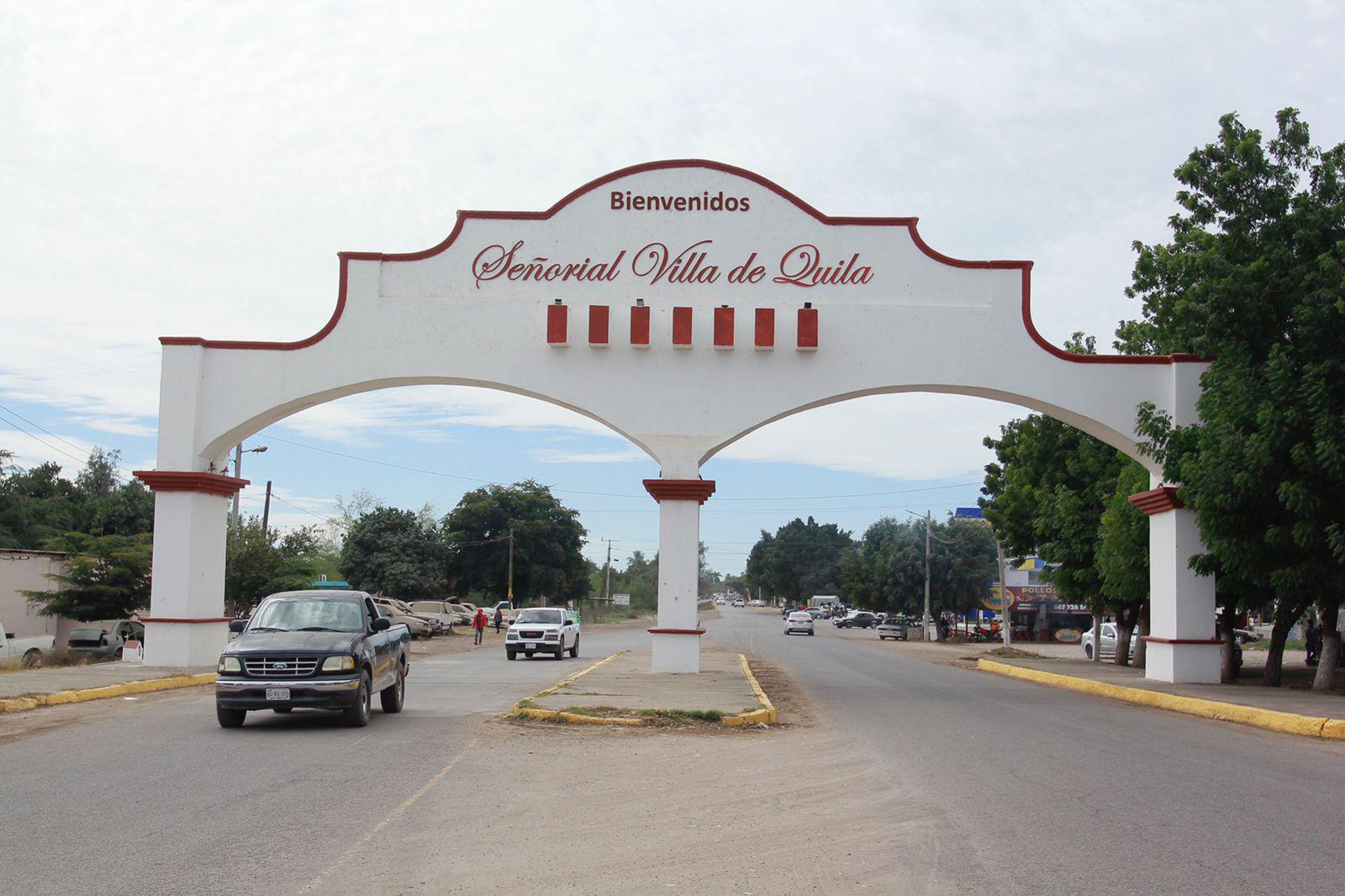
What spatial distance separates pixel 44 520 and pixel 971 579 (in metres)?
53.7

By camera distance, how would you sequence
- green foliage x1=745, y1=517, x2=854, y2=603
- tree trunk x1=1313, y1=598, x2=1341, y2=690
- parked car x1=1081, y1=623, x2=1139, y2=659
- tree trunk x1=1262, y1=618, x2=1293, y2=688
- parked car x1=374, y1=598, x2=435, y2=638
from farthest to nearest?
green foliage x1=745, y1=517, x2=854, y2=603 → parked car x1=374, y1=598, x2=435, y2=638 → parked car x1=1081, y1=623, x2=1139, y2=659 → tree trunk x1=1262, y1=618, x2=1293, y2=688 → tree trunk x1=1313, y1=598, x2=1341, y2=690

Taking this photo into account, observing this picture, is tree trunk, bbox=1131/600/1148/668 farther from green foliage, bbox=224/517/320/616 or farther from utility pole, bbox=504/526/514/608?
utility pole, bbox=504/526/514/608

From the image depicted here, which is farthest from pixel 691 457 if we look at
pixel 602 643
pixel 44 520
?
pixel 44 520

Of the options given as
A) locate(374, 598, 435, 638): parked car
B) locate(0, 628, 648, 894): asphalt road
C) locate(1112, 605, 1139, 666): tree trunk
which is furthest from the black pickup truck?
locate(374, 598, 435, 638): parked car

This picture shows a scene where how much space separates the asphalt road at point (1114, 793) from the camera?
7344mm

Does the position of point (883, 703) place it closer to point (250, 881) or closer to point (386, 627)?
point (386, 627)

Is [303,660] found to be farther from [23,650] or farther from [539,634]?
[23,650]

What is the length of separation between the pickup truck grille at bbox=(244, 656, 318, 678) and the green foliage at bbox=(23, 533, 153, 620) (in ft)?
95.2

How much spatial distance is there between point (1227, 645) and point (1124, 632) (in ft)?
A: 30.8

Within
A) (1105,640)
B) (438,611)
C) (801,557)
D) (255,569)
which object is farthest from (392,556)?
(801,557)

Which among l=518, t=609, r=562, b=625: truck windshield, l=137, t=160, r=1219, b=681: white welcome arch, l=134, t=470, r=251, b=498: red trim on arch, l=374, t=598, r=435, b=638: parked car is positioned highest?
l=137, t=160, r=1219, b=681: white welcome arch

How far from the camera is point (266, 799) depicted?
31.0ft

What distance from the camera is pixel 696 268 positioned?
22.9 m

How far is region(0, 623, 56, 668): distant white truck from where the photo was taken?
29266 millimetres
